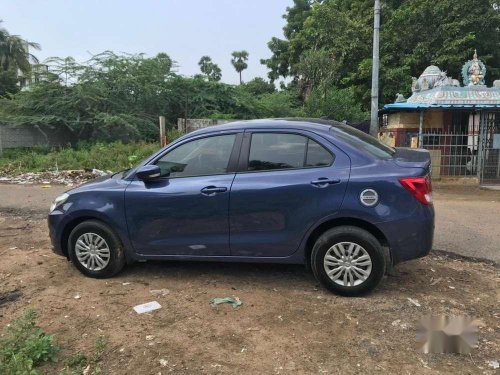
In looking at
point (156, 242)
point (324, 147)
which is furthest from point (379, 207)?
point (156, 242)

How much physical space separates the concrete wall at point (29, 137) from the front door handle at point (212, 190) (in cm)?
1459

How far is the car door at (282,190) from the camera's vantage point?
168 inches

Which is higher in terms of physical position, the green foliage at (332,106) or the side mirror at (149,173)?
the green foliage at (332,106)

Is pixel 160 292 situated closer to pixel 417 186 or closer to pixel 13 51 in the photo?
pixel 417 186

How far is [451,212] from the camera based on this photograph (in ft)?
28.0

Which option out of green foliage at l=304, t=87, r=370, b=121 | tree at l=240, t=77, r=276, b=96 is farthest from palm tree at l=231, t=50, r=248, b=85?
green foliage at l=304, t=87, r=370, b=121

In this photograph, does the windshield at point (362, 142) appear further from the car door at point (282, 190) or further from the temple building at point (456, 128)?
the temple building at point (456, 128)

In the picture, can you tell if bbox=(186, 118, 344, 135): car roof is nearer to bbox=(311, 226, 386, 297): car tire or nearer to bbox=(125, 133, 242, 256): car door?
bbox=(125, 133, 242, 256): car door

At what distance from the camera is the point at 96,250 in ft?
16.1

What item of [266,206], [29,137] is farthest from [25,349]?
[29,137]

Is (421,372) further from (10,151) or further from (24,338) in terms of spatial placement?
(10,151)

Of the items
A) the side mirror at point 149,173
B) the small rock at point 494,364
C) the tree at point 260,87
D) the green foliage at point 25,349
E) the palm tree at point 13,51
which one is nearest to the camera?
the green foliage at point 25,349

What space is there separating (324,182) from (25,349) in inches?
108

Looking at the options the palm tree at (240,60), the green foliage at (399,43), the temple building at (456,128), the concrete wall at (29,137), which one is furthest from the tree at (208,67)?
the temple building at (456,128)
